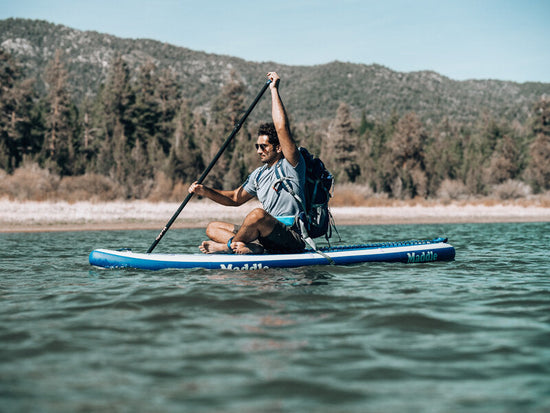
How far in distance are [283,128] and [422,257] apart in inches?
127

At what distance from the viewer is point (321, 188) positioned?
25.6 ft

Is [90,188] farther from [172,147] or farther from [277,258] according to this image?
[277,258]

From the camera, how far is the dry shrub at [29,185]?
2893 centimetres

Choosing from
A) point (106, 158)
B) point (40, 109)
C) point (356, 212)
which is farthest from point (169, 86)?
point (356, 212)

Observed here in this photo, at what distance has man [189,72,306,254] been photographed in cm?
727

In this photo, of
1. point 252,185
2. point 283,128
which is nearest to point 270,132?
point 283,128

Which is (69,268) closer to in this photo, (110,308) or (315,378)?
(110,308)

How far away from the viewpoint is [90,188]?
106ft

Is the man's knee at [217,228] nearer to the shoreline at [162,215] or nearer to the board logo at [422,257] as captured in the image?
the board logo at [422,257]

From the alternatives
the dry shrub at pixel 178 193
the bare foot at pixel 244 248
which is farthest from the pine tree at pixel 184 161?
the bare foot at pixel 244 248

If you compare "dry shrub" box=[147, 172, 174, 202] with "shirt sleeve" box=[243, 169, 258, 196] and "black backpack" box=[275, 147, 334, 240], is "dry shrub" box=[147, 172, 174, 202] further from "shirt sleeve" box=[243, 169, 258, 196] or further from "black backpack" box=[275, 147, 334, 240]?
"black backpack" box=[275, 147, 334, 240]

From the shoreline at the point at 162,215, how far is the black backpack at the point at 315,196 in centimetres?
1408

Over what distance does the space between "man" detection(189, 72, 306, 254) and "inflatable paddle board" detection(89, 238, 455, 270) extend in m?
0.23

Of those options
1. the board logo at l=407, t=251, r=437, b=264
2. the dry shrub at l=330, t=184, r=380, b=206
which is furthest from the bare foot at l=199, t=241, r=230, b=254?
the dry shrub at l=330, t=184, r=380, b=206
